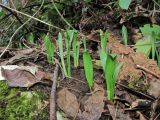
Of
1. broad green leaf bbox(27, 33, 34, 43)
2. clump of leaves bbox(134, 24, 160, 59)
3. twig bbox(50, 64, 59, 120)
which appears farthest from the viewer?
broad green leaf bbox(27, 33, 34, 43)

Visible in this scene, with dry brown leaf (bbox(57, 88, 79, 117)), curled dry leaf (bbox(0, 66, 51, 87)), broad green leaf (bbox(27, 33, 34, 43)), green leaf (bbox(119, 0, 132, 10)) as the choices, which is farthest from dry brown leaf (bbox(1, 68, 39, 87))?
broad green leaf (bbox(27, 33, 34, 43))

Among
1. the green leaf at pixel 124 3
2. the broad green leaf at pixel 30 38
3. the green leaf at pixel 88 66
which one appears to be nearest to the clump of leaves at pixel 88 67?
the green leaf at pixel 88 66

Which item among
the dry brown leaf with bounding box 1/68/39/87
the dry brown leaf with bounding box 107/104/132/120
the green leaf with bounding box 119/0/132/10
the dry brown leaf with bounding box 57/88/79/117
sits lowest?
the dry brown leaf with bounding box 107/104/132/120

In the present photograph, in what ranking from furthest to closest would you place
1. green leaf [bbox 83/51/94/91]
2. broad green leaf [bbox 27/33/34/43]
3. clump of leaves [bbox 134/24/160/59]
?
broad green leaf [bbox 27/33/34/43] < clump of leaves [bbox 134/24/160/59] < green leaf [bbox 83/51/94/91]

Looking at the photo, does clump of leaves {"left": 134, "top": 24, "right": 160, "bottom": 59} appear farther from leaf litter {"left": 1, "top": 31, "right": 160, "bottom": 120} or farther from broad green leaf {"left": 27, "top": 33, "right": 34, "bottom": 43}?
broad green leaf {"left": 27, "top": 33, "right": 34, "bottom": 43}

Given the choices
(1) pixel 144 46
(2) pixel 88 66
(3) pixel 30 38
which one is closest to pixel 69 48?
(2) pixel 88 66

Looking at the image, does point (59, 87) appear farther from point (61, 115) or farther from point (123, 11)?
point (123, 11)

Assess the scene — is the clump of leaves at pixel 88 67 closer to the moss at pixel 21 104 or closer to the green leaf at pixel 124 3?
the moss at pixel 21 104
